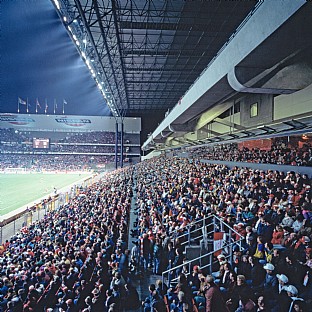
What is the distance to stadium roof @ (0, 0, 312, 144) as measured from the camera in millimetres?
5816

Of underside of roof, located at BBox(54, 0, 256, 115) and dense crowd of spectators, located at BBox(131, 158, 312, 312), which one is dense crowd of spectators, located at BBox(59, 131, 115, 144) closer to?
underside of roof, located at BBox(54, 0, 256, 115)

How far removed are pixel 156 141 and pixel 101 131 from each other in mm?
21264

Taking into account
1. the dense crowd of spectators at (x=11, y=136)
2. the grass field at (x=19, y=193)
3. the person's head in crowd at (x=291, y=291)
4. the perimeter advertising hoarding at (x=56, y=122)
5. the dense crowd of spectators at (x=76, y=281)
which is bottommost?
the grass field at (x=19, y=193)

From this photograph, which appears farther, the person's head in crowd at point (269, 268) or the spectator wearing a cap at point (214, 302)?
the person's head in crowd at point (269, 268)

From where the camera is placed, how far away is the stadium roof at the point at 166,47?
5.82m

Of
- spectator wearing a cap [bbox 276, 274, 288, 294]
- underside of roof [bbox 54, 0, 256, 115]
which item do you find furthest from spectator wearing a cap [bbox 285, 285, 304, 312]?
underside of roof [bbox 54, 0, 256, 115]

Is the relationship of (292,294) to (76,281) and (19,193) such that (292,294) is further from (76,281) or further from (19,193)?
(19,193)

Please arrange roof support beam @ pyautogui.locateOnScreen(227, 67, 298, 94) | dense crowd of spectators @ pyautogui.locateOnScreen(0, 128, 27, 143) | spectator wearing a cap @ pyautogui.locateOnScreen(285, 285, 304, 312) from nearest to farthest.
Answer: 1. spectator wearing a cap @ pyautogui.locateOnScreen(285, 285, 304, 312)
2. roof support beam @ pyautogui.locateOnScreen(227, 67, 298, 94)
3. dense crowd of spectators @ pyautogui.locateOnScreen(0, 128, 27, 143)

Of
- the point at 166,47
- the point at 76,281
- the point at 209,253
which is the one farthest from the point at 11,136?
the point at 209,253

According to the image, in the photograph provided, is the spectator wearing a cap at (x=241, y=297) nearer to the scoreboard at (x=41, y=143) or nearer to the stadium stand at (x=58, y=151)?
the stadium stand at (x=58, y=151)

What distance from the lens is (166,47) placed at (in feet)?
68.2

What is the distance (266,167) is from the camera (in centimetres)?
1055

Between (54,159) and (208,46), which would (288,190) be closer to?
(208,46)

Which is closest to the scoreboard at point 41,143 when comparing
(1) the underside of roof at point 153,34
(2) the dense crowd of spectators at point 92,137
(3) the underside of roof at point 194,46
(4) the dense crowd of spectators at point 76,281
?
(2) the dense crowd of spectators at point 92,137
